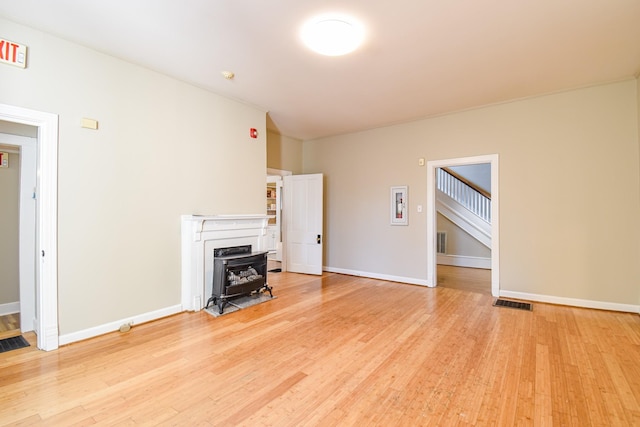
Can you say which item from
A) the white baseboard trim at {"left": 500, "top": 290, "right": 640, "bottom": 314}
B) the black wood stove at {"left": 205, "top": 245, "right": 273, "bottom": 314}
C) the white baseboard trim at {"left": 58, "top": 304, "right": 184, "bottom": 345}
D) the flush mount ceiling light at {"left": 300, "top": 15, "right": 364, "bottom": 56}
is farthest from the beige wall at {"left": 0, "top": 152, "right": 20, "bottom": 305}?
the white baseboard trim at {"left": 500, "top": 290, "right": 640, "bottom": 314}

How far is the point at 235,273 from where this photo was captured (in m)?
4.03

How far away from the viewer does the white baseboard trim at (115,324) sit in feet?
9.31

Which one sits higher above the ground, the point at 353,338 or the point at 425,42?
the point at 425,42

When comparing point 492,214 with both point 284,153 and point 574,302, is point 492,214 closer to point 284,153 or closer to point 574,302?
point 574,302

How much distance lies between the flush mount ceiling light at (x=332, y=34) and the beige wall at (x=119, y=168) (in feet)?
6.23

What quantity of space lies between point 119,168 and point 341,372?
9.86ft

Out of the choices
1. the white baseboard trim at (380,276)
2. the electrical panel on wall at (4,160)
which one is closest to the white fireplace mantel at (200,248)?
the electrical panel on wall at (4,160)

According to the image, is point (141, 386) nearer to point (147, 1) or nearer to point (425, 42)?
point (147, 1)

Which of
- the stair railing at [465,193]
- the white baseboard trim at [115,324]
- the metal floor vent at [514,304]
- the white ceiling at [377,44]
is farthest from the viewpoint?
the stair railing at [465,193]

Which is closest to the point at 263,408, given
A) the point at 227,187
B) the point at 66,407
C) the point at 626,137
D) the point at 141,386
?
the point at 141,386

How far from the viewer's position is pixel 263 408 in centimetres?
192

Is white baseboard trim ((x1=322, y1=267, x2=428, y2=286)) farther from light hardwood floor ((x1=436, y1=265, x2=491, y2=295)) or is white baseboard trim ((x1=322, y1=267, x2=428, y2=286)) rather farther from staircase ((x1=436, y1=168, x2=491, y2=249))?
staircase ((x1=436, y1=168, x2=491, y2=249))

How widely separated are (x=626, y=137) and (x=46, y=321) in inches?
261

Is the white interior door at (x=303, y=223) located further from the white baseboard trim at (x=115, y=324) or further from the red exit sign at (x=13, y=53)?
the red exit sign at (x=13, y=53)
